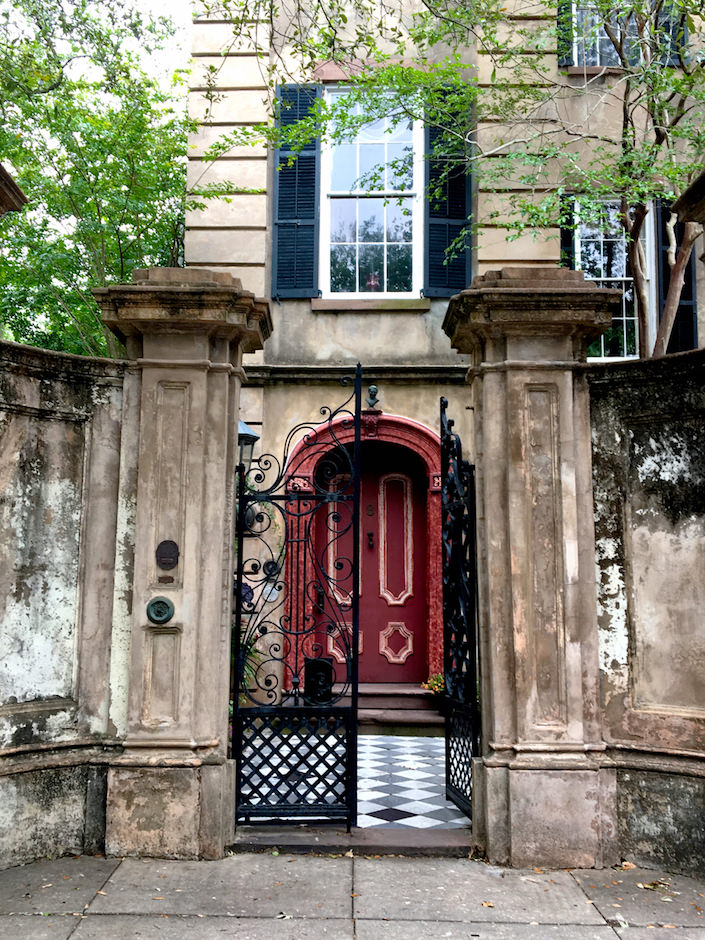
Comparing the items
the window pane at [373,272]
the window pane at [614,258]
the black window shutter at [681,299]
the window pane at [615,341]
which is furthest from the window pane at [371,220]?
the black window shutter at [681,299]

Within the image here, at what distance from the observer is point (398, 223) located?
10.4m

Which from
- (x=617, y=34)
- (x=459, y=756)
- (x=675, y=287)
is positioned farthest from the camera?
(x=617, y=34)

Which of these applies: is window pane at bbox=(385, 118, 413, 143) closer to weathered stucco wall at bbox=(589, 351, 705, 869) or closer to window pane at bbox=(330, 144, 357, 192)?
window pane at bbox=(330, 144, 357, 192)

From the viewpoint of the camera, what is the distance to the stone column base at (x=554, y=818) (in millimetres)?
4773

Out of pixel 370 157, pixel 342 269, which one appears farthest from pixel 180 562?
pixel 370 157

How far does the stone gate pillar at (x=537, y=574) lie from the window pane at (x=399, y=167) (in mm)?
5110

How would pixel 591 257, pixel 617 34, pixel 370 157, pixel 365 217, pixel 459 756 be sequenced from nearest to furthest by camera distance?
1. pixel 459 756
2. pixel 617 34
3. pixel 591 257
4. pixel 365 217
5. pixel 370 157

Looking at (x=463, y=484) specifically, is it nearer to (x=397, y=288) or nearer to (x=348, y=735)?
(x=348, y=735)

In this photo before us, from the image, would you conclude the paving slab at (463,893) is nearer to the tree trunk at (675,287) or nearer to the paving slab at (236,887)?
the paving slab at (236,887)

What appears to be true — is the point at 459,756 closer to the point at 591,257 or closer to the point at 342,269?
the point at 342,269

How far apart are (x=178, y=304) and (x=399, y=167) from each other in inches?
232

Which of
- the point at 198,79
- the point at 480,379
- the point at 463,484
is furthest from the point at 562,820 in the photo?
the point at 198,79

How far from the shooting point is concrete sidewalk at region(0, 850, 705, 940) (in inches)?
153

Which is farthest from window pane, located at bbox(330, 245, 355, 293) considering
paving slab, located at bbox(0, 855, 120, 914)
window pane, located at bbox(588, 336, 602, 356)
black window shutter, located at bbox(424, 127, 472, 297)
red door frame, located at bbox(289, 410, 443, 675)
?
paving slab, located at bbox(0, 855, 120, 914)
